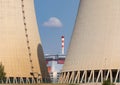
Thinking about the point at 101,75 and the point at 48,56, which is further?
the point at 48,56

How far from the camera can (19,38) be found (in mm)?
52500

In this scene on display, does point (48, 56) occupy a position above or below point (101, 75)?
above

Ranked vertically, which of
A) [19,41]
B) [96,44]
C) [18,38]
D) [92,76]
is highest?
[18,38]

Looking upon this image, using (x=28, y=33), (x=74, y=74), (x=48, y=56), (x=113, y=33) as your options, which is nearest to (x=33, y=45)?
(x=28, y=33)

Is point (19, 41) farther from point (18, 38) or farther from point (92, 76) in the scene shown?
point (92, 76)

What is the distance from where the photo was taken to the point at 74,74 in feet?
150

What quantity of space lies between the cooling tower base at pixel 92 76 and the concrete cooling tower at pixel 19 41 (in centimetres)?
748

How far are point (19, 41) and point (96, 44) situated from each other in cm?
1210

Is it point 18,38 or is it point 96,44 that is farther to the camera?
point 18,38

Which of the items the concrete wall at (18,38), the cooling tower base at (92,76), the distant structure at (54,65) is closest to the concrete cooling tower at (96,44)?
the cooling tower base at (92,76)

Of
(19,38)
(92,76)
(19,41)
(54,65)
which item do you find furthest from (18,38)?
(54,65)

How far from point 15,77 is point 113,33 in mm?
14682

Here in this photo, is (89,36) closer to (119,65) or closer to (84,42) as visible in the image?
(84,42)

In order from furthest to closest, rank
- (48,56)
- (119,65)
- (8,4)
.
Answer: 1. (48,56)
2. (8,4)
3. (119,65)
